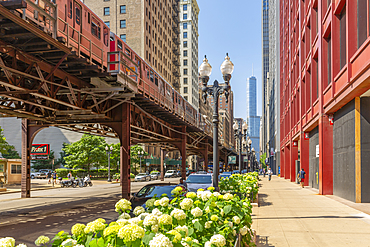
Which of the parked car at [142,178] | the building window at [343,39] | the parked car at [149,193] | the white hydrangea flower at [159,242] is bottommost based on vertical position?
the parked car at [142,178]

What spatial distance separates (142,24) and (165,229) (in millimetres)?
74630

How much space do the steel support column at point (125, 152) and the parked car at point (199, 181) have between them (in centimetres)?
440

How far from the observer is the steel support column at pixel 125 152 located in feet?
70.5

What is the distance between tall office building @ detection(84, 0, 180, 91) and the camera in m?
74.3

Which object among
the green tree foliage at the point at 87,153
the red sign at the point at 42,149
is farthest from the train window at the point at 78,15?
the green tree foliage at the point at 87,153

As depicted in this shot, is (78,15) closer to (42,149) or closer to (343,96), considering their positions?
(343,96)

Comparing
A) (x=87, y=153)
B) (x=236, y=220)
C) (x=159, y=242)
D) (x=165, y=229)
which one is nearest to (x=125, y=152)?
(x=236, y=220)

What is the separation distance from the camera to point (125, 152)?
21.8m

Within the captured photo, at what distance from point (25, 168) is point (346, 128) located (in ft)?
72.9

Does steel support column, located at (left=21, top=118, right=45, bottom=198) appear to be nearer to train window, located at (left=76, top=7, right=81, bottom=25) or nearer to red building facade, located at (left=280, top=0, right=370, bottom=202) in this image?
train window, located at (left=76, top=7, right=81, bottom=25)

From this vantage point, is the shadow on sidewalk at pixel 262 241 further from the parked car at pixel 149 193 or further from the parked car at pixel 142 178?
the parked car at pixel 142 178

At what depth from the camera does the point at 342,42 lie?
61.1 ft

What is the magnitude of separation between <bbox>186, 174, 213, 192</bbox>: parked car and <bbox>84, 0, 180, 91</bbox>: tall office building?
5754 cm

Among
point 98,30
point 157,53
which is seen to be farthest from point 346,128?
point 157,53
